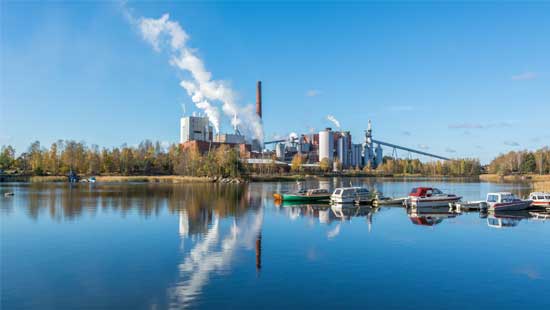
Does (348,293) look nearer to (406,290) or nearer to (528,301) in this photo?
(406,290)

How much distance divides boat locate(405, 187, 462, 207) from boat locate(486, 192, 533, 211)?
4.89m

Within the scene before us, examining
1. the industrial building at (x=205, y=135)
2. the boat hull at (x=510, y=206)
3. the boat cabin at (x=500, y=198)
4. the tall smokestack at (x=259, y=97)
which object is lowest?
the boat hull at (x=510, y=206)

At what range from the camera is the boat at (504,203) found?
148 ft

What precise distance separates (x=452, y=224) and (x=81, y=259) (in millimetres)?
28601

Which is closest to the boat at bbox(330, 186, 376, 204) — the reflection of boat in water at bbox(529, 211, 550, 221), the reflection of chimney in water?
the reflection of boat in water at bbox(529, 211, 550, 221)

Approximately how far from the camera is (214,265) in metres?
21.2

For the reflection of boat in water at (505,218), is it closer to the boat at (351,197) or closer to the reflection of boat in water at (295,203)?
the boat at (351,197)

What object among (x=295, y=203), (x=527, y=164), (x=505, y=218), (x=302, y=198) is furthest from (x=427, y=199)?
(x=527, y=164)

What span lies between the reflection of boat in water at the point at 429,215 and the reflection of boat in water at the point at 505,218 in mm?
3675

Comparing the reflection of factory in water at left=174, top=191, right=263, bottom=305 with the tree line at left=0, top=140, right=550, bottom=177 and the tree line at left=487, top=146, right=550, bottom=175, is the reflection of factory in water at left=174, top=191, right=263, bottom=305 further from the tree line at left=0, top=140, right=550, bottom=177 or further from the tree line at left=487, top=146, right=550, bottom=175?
the tree line at left=487, top=146, right=550, bottom=175

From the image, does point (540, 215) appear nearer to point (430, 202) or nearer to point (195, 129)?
point (430, 202)

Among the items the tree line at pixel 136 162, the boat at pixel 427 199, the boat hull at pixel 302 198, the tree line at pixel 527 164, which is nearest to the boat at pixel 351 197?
the boat hull at pixel 302 198

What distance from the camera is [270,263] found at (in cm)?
2183

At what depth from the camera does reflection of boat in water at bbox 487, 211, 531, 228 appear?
36.9 meters
